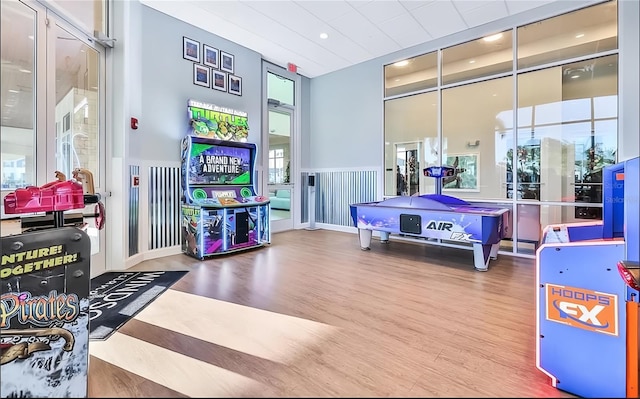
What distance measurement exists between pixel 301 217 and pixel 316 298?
4315 millimetres

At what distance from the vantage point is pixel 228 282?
3.21 metres

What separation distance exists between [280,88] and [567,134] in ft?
16.7

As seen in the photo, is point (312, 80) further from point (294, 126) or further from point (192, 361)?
point (192, 361)

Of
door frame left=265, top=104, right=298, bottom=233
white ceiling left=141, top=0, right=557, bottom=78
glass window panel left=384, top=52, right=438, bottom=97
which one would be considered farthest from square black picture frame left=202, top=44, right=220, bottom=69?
glass window panel left=384, top=52, right=438, bottom=97

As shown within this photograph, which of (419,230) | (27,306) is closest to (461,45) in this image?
(419,230)

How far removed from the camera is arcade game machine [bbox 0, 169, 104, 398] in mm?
1358

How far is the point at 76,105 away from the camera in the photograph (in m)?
3.22

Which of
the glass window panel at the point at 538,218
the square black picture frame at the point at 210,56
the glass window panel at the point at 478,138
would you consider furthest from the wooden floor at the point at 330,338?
the square black picture frame at the point at 210,56

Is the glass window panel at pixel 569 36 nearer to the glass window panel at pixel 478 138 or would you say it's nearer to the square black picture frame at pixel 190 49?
the glass window panel at pixel 478 138

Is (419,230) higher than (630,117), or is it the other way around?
(630,117)

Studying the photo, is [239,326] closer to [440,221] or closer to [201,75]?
[440,221]

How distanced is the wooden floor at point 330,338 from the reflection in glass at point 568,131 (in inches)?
60.6

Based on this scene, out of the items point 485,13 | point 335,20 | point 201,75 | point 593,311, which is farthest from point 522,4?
point 201,75

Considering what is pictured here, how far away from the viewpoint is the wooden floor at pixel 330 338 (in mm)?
1538
